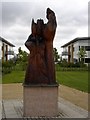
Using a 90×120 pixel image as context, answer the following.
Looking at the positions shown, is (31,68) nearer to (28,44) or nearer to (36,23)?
(28,44)

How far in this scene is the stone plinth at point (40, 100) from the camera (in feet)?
35.3

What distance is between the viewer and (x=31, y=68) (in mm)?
11000

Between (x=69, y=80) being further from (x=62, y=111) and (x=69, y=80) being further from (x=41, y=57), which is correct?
(x=41, y=57)

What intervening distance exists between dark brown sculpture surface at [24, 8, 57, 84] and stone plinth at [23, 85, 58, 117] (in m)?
0.26

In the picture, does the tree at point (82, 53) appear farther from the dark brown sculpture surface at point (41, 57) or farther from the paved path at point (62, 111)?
the dark brown sculpture surface at point (41, 57)

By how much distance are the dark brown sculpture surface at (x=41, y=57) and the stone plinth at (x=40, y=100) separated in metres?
0.26

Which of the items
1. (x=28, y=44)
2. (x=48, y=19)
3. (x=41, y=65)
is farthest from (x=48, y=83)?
(x=48, y=19)

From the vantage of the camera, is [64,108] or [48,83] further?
[64,108]

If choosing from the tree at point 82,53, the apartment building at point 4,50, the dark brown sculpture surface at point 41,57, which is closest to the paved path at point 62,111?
the dark brown sculpture surface at point 41,57

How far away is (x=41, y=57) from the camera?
11016 millimetres

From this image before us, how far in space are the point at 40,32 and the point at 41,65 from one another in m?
1.21

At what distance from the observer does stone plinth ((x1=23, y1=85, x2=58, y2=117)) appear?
10773 mm

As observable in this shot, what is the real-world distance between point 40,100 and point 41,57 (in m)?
1.51

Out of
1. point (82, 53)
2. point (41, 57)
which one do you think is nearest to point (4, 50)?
point (82, 53)
